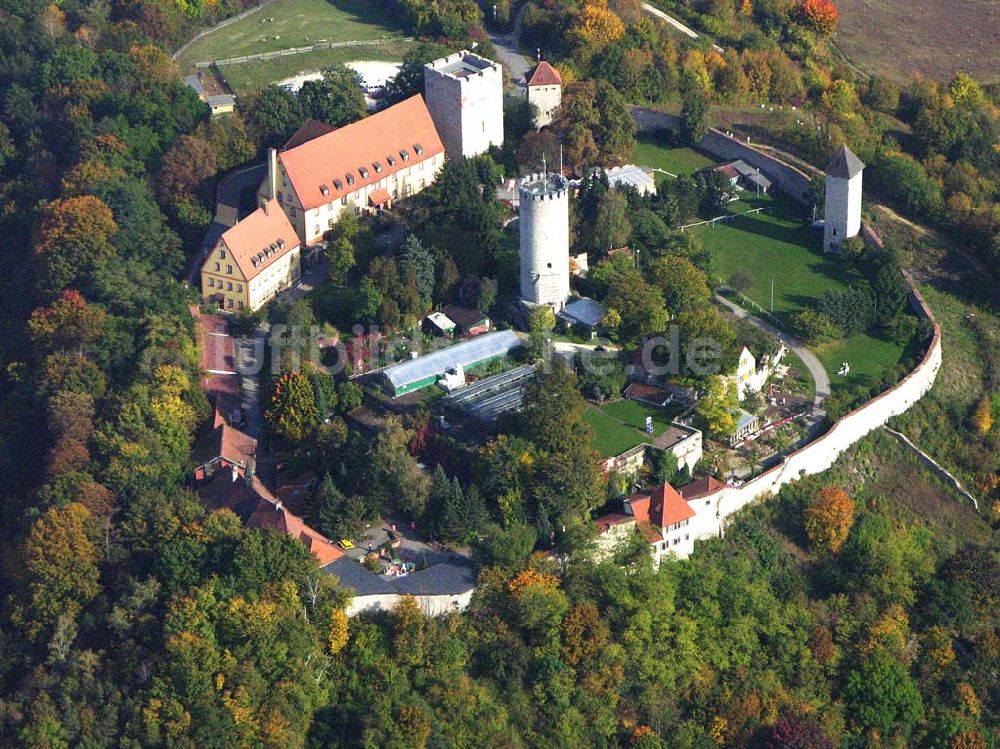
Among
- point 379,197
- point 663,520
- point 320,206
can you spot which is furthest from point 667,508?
point 379,197

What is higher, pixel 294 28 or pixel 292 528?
pixel 292 528

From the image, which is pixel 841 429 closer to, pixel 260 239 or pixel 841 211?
pixel 841 211

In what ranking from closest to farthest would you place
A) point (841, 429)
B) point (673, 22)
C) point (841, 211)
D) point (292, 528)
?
point (292, 528) < point (841, 429) < point (841, 211) < point (673, 22)

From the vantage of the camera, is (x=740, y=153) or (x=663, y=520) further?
(x=740, y=153)

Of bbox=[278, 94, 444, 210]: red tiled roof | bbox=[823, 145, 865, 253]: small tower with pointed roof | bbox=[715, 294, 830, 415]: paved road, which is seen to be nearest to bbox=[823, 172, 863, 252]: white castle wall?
bbox=[823, 145, 865, 253]: small tower with pointed roof

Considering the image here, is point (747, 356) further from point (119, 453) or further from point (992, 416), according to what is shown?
point (119, 453)

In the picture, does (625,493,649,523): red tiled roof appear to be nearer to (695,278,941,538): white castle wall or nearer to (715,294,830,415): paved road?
(695,278,941,538): white castle wall

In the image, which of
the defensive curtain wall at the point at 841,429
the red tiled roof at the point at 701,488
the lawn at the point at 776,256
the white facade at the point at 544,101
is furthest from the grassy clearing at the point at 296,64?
the red tiled roof at the point at 701,488

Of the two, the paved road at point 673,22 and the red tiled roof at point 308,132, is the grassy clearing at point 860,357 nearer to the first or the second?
the red tiled roof at point 308,132
